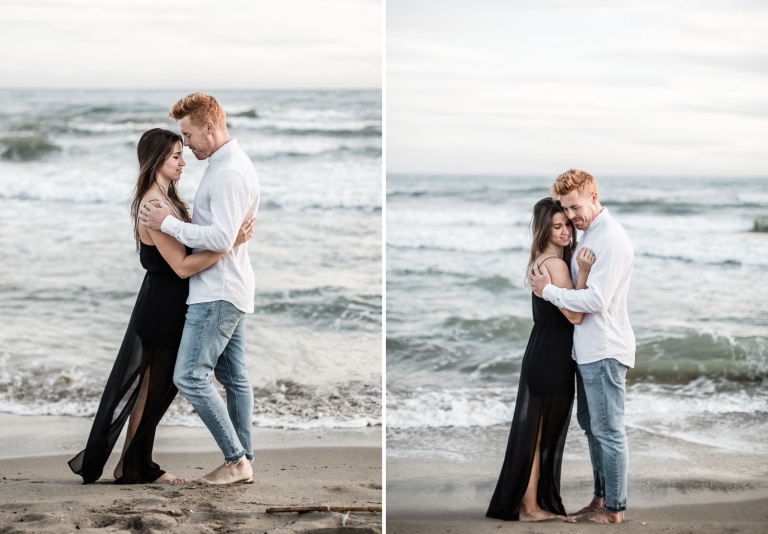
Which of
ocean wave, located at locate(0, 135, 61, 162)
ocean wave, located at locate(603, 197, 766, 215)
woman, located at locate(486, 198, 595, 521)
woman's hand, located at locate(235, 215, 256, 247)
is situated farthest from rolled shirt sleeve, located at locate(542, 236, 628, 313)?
ocean wave, located at locate(0, 135, 61, 162)

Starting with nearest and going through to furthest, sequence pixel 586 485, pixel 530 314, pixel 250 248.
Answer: pixel 586 485 < pixel 530 314 < pixel 250 248

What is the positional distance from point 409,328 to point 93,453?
15.3ft

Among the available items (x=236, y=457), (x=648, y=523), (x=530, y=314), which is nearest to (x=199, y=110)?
(x=236, y=457)

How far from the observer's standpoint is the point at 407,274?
1012 cm

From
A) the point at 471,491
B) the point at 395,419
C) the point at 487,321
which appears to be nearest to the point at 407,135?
the point at 487,321

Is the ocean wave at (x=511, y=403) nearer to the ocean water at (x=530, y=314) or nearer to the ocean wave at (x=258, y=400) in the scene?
the ocean water at (x=530, y=314)

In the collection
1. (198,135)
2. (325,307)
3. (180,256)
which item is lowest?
(325,307)

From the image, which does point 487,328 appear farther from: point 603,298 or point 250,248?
point 603,298

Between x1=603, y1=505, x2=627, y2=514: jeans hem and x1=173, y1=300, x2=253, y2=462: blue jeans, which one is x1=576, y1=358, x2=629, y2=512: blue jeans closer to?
x1=603, y1=505, x2=627, y2=514: jeans hem

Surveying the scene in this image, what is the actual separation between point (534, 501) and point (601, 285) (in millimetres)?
966

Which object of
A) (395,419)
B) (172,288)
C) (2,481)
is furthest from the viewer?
(395,419)

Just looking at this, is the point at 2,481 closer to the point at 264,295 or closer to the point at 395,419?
the point at 395,419

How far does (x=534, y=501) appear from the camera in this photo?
314 cm

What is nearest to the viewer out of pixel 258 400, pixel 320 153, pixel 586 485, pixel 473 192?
pixel 586 485
